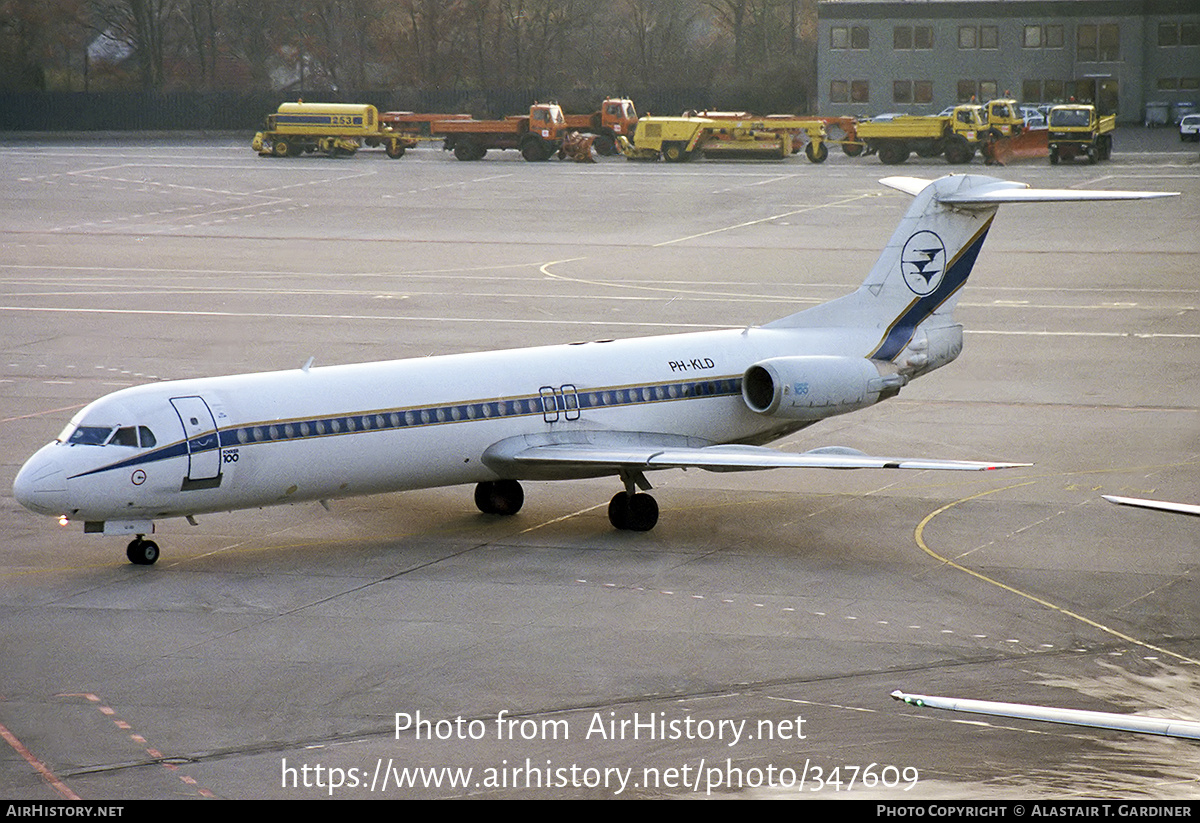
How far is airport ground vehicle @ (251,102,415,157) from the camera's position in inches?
3917

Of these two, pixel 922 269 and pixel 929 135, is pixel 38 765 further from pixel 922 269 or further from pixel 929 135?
pixel 929 135

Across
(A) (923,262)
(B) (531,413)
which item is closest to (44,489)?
(B) (531,413)

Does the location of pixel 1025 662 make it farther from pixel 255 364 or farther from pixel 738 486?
pixel 255 364

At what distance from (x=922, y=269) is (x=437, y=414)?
9.74m

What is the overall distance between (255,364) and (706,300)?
15384 millimetres

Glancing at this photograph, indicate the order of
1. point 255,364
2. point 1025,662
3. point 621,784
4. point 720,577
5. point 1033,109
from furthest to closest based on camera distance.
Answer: point 1033,109 → point 255,364 → point 720,577 → point 1025,662 → point 621,784

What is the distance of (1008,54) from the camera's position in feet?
368

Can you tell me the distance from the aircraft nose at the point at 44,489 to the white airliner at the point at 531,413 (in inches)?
0.8

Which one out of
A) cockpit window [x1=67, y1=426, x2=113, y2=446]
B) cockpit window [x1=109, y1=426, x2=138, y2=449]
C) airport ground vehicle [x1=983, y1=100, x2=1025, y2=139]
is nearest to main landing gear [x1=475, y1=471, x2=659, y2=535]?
cockpit window [x1=109, y1=426, x2=138, y2=449]

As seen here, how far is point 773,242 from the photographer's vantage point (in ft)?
208

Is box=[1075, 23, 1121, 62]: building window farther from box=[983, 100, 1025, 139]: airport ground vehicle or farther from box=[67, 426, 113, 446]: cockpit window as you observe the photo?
box=[67, 426, 113, 446]: cockpit window

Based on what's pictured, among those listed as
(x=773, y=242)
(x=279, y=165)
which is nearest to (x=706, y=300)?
(x=773, y=242)

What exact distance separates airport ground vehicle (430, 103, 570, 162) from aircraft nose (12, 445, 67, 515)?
76400 mm

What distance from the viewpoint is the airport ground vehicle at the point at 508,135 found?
9788 cm
